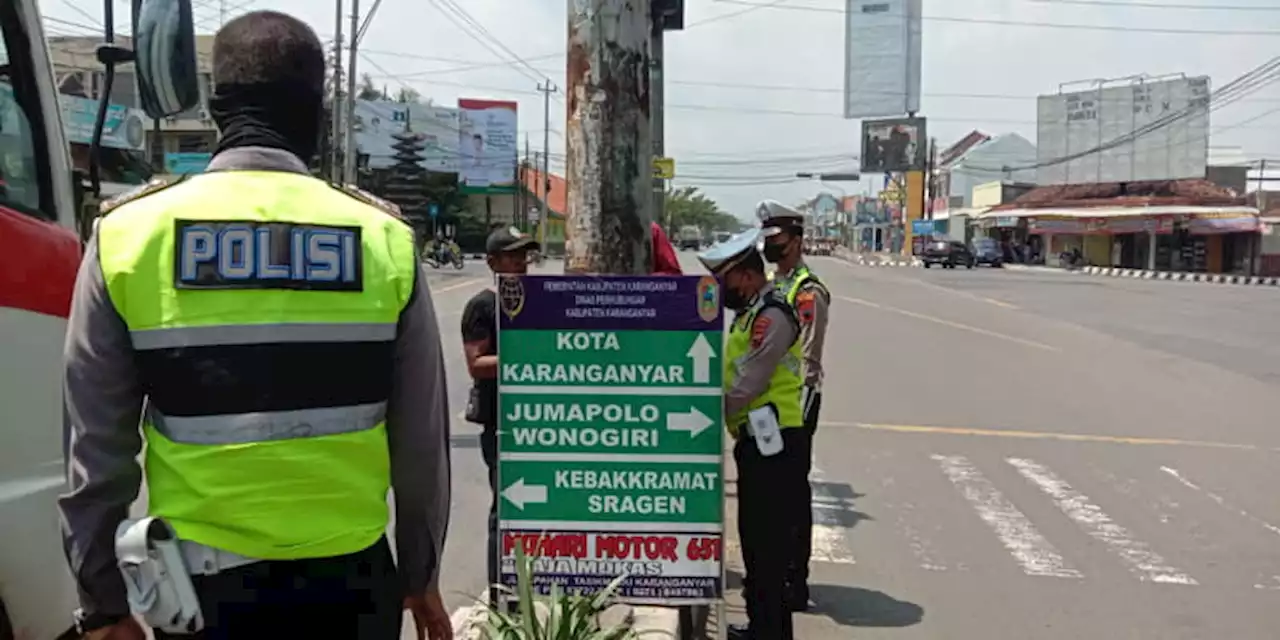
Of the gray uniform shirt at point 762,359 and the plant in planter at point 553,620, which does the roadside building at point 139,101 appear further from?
the gray uniform shirt at point 762,359

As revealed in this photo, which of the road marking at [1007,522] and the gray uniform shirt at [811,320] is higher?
the gray uniform shirt at [811,320]

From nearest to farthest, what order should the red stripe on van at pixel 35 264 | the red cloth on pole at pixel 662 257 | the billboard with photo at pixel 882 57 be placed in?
the red stripe on van at pixel 35 264, the red cloth on pole at pixel 662 257, the billboard with photo at pixel 882 57

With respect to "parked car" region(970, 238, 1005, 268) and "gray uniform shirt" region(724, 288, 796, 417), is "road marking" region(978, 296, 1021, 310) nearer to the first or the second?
"gray uniform shirt" region(724, 288, 796, 417)

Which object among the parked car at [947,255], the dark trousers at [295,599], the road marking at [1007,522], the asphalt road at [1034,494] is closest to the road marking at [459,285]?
the asphalt road at [1034,494]

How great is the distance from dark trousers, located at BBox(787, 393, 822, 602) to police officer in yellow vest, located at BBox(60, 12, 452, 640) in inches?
113

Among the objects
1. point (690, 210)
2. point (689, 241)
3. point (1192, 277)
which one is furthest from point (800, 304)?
point (690, 210)

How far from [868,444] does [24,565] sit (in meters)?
7.79

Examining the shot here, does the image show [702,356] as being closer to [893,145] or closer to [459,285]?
[459,285]

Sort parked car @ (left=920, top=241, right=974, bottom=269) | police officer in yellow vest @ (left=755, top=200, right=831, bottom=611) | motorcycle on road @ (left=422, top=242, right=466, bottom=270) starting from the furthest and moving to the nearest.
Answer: parked car @ (left=920, top=241, right=974, bottom=269) < motorcycle on road @ (left=422, top=242, right=466, bottom=270) < police officer in yellow vest @ (left=755, top=200, right=831, bottom=611)

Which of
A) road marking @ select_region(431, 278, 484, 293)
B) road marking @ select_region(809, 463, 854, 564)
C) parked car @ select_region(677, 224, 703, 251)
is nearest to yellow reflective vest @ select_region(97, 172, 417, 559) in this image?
road marking @ select_region(809, 463, 854, 564)

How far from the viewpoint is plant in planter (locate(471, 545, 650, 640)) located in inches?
149

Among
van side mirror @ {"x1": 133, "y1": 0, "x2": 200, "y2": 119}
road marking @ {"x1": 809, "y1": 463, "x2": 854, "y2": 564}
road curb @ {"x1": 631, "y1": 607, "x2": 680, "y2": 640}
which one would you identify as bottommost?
road marking @ {"x1": 809, "y1": 463, "x2": 854, "y2": 564}

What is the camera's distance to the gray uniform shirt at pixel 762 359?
4559mm

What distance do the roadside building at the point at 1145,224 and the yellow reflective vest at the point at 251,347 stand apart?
2115 inches
